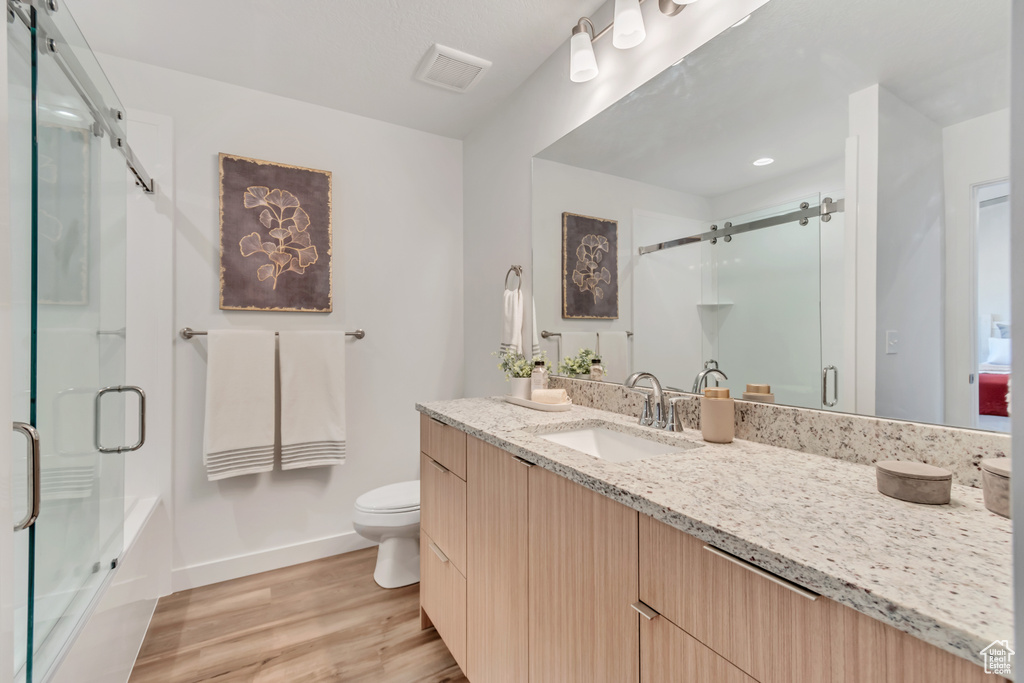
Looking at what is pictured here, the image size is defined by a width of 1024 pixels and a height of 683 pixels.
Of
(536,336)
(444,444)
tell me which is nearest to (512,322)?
(536,336)

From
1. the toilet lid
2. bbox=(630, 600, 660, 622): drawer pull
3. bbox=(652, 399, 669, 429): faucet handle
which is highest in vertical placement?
bbox=(652, 399, 669, 429): faucet handle

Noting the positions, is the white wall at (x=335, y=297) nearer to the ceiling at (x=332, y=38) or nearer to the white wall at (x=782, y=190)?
the ceiling at (x=332, y=38)

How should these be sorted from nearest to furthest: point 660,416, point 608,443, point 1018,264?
point 1018,264
point 660,416
point 608,443

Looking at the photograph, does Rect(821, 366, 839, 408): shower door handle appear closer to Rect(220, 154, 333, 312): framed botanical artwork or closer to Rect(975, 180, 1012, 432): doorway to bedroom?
Rect(975, 180, 1012, 432): doorway to bedroom

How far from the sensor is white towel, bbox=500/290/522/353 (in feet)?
7.00

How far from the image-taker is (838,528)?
0.64 m

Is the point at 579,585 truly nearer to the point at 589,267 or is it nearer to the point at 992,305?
the point at 992,305

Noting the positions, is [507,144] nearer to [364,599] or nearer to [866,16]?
[866,16]

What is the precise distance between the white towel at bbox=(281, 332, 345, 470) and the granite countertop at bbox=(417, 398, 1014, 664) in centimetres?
155

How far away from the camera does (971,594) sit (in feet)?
1.56

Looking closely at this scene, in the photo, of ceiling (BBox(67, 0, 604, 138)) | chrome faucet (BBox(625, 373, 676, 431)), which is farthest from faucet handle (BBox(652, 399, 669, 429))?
ceiling (BBox(67, 0, 604, 138))

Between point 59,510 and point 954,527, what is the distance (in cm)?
171

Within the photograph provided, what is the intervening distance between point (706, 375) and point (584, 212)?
2.81ft

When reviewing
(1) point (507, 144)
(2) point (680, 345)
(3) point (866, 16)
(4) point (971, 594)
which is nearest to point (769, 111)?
(3) point (866, 16)
